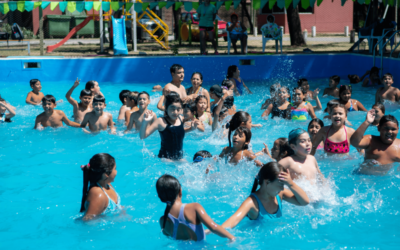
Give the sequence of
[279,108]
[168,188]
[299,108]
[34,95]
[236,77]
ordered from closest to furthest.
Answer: [168,188] < [299,108] < [279,108] < [34,95] < [236,77]

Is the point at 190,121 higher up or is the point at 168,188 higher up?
the point at 168,188

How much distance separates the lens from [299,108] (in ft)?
28.7

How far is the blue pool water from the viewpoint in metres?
4.62

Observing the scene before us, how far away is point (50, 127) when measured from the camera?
8352 mm

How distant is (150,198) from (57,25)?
22.8 m

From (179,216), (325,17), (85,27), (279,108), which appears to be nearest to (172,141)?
(179,216)

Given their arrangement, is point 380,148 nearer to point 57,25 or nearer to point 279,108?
point 279,108

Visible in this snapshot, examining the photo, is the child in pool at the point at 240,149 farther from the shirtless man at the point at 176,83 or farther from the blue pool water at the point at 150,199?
the shirtless man at the point at 176,83

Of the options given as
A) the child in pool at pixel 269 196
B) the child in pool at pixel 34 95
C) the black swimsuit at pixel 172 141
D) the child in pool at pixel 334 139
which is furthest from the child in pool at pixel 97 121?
the child in pool at pixel 269 196

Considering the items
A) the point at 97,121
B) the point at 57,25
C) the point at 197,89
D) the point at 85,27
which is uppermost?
the point at 57,25

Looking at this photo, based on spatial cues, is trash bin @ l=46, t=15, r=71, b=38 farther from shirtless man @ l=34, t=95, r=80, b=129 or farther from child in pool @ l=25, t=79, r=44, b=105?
shirtless man @ l=34, t=95, r=80, b=129

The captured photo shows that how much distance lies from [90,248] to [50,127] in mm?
4339

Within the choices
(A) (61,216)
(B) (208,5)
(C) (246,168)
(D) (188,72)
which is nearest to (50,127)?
(A) (61,216)

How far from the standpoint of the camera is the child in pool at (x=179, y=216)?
371 cm
